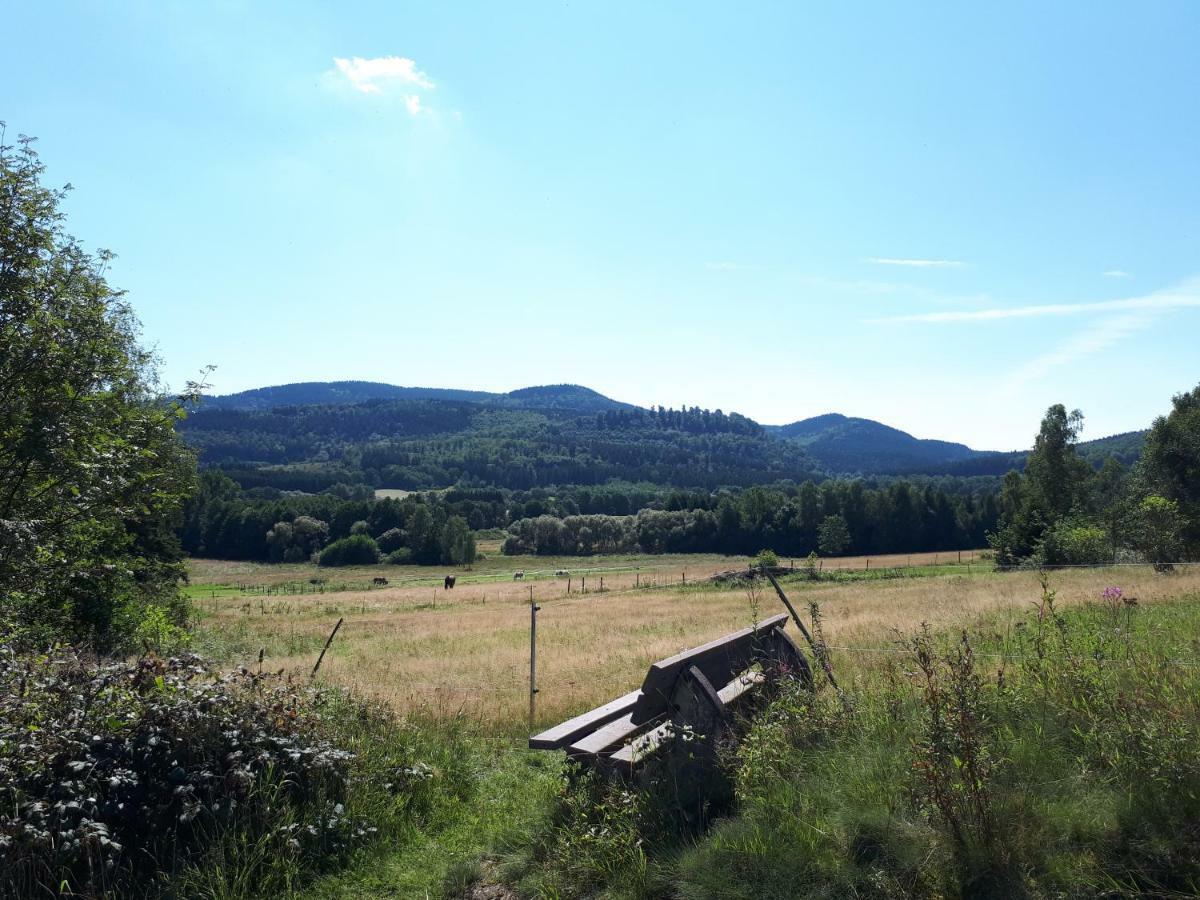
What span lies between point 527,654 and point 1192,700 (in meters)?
16.1

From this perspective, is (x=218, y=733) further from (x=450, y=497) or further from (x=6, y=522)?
(x=450, y=497)

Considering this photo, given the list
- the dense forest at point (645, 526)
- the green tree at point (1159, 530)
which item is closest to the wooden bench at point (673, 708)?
the green tree at point (1159, 530)

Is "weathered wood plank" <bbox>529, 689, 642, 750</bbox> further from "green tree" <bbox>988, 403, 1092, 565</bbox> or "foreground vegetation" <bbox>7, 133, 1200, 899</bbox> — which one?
"green tree" <bbox>988, 403, 1092, 565</bbox>

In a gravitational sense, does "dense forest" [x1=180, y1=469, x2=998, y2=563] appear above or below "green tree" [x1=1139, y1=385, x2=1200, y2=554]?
below

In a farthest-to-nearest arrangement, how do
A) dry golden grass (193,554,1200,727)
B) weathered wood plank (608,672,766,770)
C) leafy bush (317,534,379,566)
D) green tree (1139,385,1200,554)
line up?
leafy bush (317,534,379,566)
green tree (1139,385,1200,554)
dry golden grass (193,554,1200,727)
weathered wood plank (608,672,766,770)

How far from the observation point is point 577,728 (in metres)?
6.67

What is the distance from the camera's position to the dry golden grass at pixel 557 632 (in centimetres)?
1276

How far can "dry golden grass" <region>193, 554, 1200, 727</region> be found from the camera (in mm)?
12758

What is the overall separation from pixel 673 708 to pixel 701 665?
50cm

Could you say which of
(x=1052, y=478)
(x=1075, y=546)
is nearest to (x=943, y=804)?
(x=1075, y=546)

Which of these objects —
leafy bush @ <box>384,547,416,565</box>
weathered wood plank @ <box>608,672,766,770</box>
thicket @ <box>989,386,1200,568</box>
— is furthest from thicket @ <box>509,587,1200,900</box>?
leafy bush @ <box>384,547,416,565</box>

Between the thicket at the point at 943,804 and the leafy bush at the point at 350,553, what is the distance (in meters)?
120

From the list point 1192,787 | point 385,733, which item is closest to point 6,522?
point 385,733

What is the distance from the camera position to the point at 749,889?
438 centimetres
